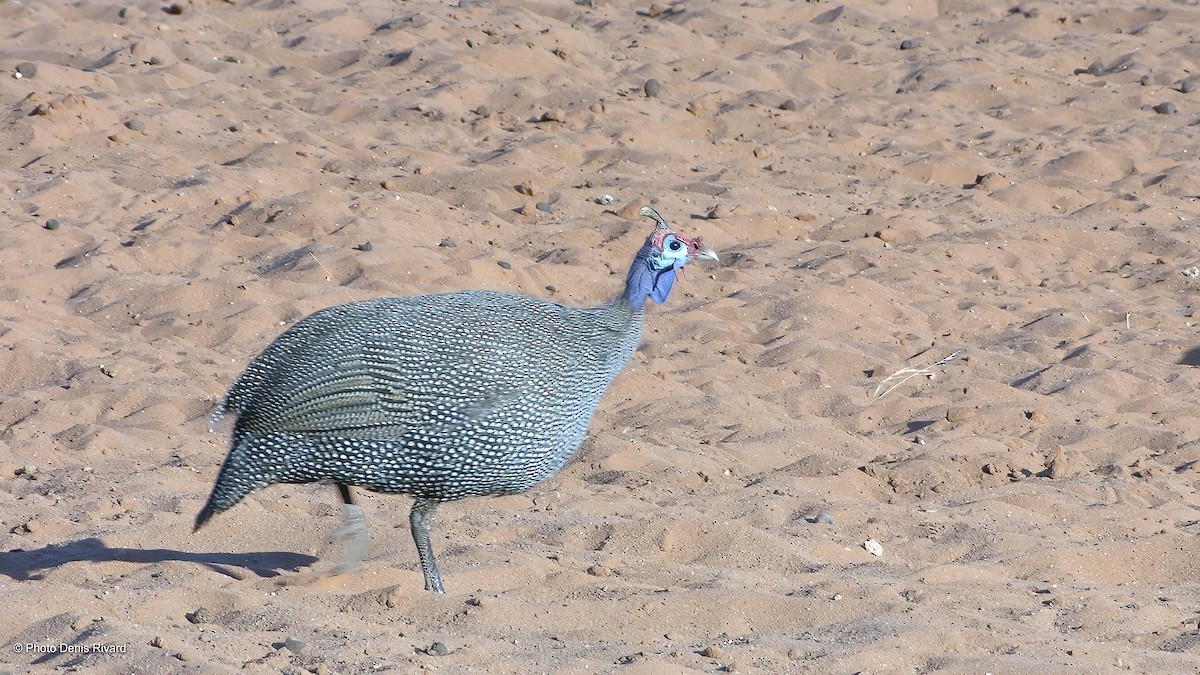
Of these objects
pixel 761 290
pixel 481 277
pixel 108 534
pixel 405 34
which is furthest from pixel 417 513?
pixel 405 34

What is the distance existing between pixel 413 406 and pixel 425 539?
0.46 meters

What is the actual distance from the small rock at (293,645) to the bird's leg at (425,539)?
0.60 metres

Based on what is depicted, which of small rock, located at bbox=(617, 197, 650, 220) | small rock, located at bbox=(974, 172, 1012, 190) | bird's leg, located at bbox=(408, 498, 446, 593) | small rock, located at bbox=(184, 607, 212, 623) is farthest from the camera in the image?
small rock, located at bbox=(974, 172, 1012, 190)

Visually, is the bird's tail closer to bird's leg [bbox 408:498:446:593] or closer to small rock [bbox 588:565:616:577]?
bird's leg [bbox 408:498:446:593]

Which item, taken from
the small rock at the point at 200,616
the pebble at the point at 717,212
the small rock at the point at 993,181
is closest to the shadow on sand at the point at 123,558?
the small rock at the point at 200,616

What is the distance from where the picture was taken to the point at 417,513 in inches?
190

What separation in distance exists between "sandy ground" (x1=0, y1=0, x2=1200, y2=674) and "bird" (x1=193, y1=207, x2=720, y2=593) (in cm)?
37

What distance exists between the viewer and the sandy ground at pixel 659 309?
4.63 m

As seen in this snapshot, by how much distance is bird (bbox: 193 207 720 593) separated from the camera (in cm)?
461

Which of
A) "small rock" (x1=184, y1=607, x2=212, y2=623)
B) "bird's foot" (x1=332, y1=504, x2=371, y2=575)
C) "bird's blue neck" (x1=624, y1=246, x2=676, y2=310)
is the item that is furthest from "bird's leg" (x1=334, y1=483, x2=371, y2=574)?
"bird's blue neck" (x1=624, y1=246, x2=676, y2=310)

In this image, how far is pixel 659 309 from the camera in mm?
7934

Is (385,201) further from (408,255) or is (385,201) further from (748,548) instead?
(748,548)

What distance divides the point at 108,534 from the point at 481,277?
3026 mm

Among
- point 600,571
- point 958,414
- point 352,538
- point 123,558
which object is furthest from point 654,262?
point 958,414
